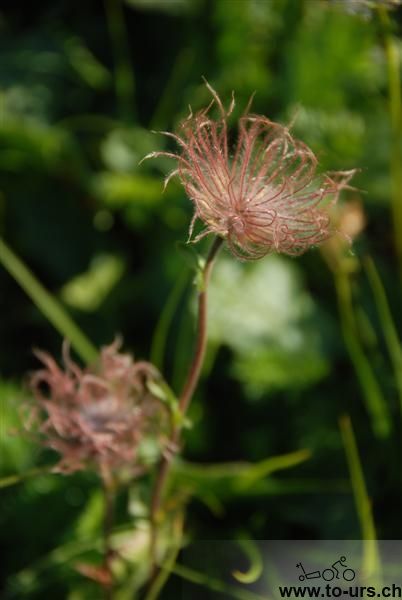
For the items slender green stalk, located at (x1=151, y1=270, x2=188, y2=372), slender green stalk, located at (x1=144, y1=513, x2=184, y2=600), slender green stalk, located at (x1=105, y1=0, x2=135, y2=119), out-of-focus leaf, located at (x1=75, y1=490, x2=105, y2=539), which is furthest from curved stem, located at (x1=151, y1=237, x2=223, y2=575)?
slender green stalk, located at (x1=105, y1=0, x2=135, y2=119)

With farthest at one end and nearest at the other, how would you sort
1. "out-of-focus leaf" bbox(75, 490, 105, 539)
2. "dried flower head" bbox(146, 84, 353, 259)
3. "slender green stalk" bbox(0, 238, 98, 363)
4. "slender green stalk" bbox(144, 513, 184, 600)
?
"slender green stalk" bbox(0, 238, 98, 363) < "out-of-focus leaf" bbox(75, 490, 105, 539) < "slender green stalk" bbox(144, 513, 184, 600) < "dried flower head" bbox(146, 84, 353, 259)

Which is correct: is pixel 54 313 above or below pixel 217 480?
above

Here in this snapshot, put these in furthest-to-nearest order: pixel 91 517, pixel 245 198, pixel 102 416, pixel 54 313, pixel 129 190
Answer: pixel 129 190 → pixel 54 313 → pixel 91 517 → pixel 102 416 → pixel 245 198

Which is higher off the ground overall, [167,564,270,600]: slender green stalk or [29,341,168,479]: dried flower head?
[29,341,168,479]: dried flower head

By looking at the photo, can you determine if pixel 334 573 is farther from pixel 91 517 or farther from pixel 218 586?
pixel 91 517

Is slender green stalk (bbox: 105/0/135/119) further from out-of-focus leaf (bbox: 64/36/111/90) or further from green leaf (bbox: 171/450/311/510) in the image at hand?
green leaf (bbox: 171/450/311/510)

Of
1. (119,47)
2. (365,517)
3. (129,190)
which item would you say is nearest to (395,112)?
(129,190)

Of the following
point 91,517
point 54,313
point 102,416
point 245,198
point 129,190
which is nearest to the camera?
point 245,198
